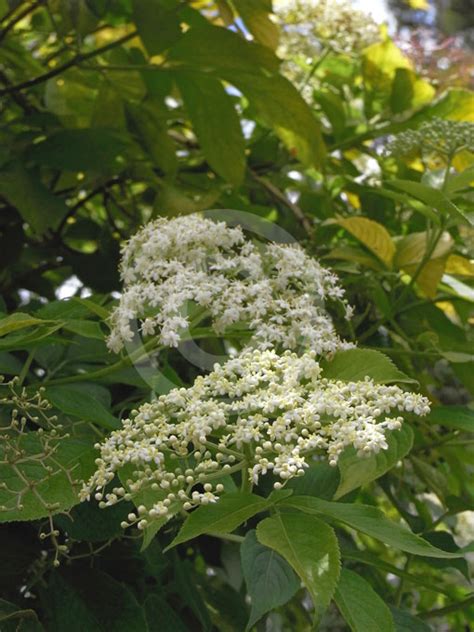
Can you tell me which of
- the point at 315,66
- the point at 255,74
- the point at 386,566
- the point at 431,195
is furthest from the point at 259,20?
the point at 386,566

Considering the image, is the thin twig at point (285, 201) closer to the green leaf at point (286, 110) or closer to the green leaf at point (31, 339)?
the green leaf at point (286, 110)

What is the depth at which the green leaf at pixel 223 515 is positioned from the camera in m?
0.67

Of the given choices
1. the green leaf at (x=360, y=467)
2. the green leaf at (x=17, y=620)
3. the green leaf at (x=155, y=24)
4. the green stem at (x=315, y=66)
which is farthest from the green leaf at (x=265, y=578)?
the green stem at (x=315, y=66)

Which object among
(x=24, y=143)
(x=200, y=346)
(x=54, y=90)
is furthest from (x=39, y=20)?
Answer: (x=200, y=346)

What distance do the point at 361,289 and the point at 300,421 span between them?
0.58 m

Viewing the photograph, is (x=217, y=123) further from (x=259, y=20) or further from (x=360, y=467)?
(x=360, y=467)

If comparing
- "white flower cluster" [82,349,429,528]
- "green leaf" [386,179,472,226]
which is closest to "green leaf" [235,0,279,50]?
"green leaf" [386,179,472,226]

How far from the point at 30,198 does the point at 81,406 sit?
0.48m

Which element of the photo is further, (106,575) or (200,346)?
(200,346)

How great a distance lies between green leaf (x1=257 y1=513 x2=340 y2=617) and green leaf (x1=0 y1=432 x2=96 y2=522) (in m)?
0.18

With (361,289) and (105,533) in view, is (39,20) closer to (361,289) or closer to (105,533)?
(361,289)

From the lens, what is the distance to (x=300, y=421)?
2.35 ft

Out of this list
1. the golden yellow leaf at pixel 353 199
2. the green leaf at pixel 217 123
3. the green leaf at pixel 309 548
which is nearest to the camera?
the green leaf at pixel 309 548

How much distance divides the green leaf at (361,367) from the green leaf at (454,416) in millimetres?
129
